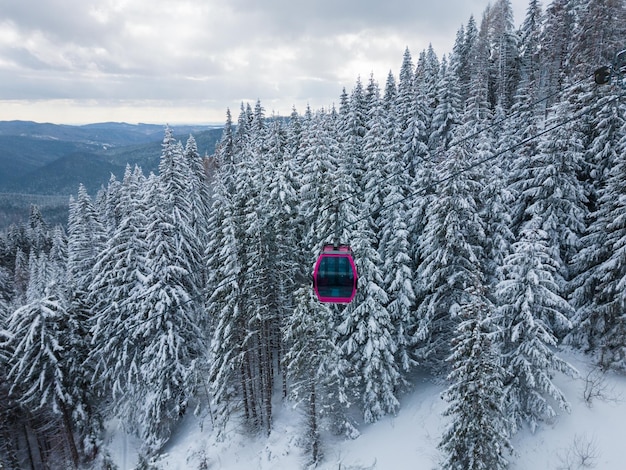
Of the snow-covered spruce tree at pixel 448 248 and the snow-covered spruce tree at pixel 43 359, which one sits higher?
the snow-covered spruce tree at pixel 448 248

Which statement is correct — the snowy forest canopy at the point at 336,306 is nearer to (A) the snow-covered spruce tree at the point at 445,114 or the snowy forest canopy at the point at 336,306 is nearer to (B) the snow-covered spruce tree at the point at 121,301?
(B) the snow-covered spruce tree at the point at 121,301

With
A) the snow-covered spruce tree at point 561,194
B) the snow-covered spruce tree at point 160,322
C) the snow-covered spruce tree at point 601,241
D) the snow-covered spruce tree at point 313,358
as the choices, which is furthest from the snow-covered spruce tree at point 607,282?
the snow-covered spruce tree at point 160,322

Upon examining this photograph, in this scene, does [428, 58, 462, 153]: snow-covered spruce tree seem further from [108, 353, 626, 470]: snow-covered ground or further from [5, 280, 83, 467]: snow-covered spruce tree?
[5, 280, 83, 467]: snow-covered spruce tree

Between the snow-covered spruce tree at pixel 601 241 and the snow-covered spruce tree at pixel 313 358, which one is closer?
the snow-covered spruce tree at pixel 601 241

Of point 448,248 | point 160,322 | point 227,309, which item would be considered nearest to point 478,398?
point 448,248

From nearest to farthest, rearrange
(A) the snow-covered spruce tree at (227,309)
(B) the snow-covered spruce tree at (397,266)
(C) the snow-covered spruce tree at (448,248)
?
(C) the snow-covered spruce tree at (448,248) < (B) the snow-covered spruce tree at (397,266) < (A) the snow-covered spruce tree at (227,309)

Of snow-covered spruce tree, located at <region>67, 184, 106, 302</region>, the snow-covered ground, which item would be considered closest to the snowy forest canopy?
the snow-covered ground

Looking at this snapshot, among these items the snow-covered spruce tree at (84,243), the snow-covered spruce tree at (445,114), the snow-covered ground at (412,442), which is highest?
the snow-covered spruce tree at (445,114)
